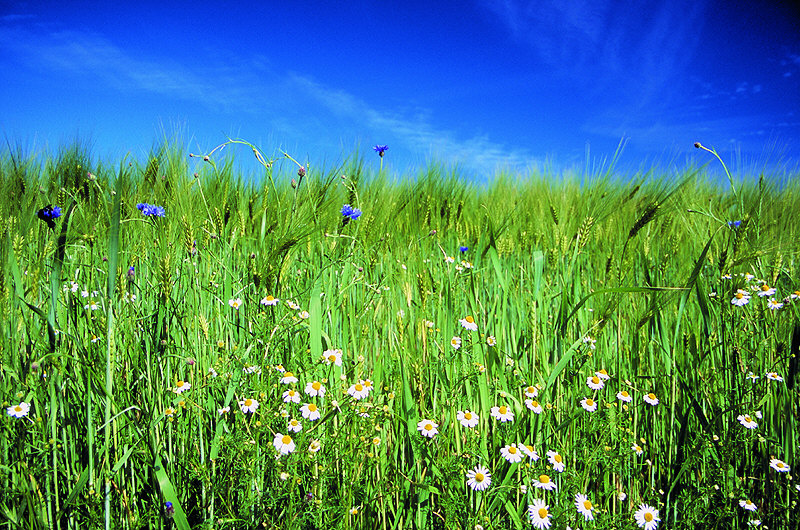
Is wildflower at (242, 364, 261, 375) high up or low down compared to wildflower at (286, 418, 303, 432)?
up

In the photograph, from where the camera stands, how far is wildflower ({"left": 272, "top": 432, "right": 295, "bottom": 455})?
0.88 m

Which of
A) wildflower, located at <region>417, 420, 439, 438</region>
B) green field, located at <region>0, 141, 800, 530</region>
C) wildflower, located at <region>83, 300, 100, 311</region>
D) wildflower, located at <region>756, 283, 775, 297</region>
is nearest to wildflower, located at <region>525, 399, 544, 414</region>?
green field, located at <region>0, 141, 800, 530</region>

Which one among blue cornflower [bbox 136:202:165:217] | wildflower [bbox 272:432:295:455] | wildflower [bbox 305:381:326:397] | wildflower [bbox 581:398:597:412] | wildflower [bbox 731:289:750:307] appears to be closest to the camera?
wildflower [bbox 272:432:295:455]

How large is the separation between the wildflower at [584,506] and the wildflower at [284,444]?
60 cm

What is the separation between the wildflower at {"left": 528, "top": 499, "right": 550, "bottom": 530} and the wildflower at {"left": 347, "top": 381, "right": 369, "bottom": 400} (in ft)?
1.33

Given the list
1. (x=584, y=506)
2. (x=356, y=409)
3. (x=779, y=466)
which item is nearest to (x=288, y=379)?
(x=356, y=409)

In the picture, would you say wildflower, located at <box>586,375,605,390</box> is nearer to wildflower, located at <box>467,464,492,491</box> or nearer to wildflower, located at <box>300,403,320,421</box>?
wildflower, located at <box>467,464,492,491</box>

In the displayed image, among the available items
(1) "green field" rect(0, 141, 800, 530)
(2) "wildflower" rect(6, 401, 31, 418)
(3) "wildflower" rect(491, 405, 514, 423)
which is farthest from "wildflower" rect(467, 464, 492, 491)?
(2) "wildflower" rect(6, 401, 31, 418)

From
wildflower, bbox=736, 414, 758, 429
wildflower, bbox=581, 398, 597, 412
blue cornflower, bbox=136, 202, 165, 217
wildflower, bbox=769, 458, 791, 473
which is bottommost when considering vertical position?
wildflower, bbox=769, 458, 791, 473

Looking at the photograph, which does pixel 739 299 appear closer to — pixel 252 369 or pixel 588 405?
pixel 588 405

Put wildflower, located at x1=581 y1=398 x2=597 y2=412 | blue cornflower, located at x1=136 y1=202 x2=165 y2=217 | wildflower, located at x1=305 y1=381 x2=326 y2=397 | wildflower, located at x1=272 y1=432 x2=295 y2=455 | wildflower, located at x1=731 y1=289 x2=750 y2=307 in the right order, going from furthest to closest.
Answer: blue cornflower, located at x1=136 y1=202 x2=165 y2=217 → wildflower, located at x1=731 y1=289 x2=750 y2=307 → wildflower, located at x1=581 y1=398 x2=597 y2=412 → wildflower, located at x1=305 y1=381 x2=326 y2=397 → wildflower, located at x1=272 y1=432 x2=295 y2=455

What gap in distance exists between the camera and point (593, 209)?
1.96 metres

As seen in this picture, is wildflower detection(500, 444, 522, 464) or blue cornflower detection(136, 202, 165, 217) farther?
blue cornflower detection(136, 202, 165, 217)

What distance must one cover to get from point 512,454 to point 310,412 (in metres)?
0.44
